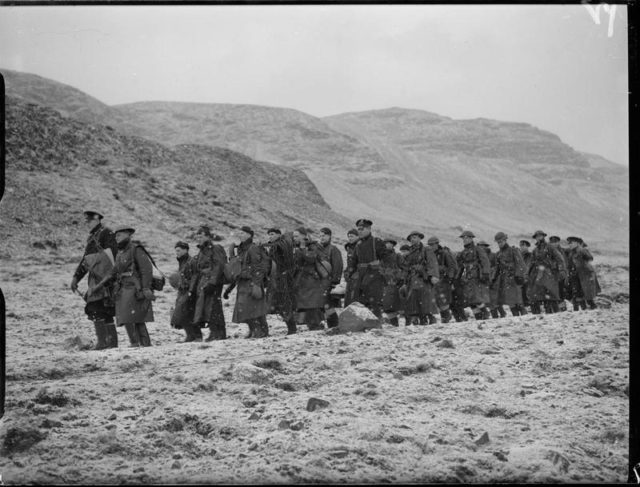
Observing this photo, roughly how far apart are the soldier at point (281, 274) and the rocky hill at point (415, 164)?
37.9 meters

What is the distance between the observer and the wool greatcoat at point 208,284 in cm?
975

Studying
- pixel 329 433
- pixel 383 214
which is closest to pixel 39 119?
pixel 329 433

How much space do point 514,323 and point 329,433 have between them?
4.65 meters

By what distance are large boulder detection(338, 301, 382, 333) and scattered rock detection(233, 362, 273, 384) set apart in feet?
7.44

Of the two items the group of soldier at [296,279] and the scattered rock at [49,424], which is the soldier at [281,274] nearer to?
the group of soldier at [296,279]

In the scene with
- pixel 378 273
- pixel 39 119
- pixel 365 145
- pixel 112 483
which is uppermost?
pixel 365 145

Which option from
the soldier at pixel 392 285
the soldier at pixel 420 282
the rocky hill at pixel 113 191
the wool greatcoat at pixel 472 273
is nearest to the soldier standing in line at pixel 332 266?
the soldier at pixel 392 285

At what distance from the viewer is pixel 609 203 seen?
89.8 m

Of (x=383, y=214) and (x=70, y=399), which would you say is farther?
(x=383, y=214)

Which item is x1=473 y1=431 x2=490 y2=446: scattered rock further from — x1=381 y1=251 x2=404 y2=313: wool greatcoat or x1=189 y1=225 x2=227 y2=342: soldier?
x1=381 y1=251 x2=404 y2=313: wool greatcoat

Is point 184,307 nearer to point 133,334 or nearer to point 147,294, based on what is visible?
point 133,334

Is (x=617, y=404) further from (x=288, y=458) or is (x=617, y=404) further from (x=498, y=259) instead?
(x=498, y=259)

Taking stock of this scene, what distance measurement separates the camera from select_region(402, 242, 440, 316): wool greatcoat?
11.4 metres

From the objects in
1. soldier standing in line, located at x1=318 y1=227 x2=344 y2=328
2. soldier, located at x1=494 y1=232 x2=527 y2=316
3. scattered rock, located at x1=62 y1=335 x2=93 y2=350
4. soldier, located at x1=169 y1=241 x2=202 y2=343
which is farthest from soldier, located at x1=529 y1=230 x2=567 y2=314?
scattered rock, located at x1=62 y1=335 x2=93 y2=350
